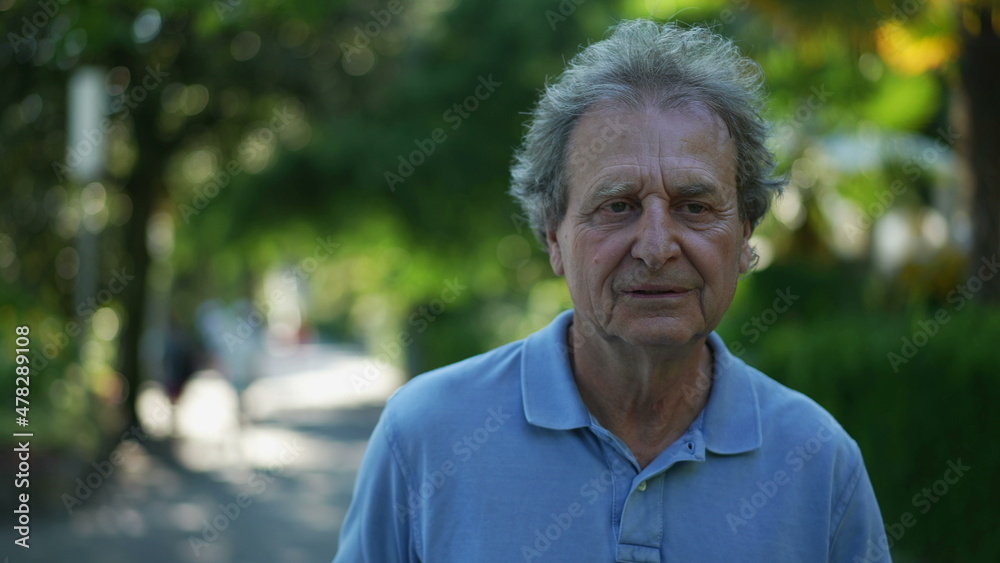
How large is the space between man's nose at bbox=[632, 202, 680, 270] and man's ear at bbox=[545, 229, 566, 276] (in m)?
0.26

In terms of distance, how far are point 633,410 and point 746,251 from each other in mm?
420

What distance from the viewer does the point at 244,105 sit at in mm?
12453

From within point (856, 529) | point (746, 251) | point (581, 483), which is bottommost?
point (856, 529)

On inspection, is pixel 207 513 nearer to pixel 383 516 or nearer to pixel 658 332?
pixel 383 516

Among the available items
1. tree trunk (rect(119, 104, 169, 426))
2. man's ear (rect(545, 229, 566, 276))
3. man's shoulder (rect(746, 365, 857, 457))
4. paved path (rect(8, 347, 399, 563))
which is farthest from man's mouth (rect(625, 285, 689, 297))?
tree trunk (rect(119, 104, 169, 426))

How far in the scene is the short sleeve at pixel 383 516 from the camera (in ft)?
6.01

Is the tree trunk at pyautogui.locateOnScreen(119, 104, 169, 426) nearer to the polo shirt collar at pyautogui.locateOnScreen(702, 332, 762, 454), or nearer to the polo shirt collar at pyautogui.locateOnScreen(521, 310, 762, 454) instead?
the polo shirt collar at pyautogui.locateOnScreen(521, 310, 762, 454)

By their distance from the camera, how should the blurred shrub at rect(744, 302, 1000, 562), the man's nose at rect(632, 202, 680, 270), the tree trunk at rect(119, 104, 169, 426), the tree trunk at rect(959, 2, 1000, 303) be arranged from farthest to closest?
1. the tree trunk at rect(119, 104, 169, 426)
2. the tree trunk at rect(959, 2, 1000, 303)
3. the blurred shrub at rect(744, 302, 1000, 562)
4. the man's nose at rect(632, 202, 680, 270)

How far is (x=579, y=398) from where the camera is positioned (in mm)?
1861

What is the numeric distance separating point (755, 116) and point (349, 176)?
390 inches

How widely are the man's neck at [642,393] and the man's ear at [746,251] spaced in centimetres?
20

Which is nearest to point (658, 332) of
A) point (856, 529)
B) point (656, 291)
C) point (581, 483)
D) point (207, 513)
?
point (656, 291)

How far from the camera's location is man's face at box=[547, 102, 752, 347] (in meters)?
1.75

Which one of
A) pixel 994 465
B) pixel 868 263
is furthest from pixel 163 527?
pixel 868 263
